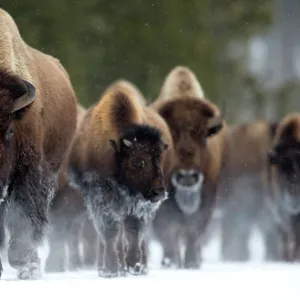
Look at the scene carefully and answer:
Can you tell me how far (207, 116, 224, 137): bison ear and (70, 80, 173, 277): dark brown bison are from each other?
84.0 inches

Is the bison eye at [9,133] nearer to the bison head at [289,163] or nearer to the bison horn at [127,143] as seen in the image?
the bison horn at [127,143]

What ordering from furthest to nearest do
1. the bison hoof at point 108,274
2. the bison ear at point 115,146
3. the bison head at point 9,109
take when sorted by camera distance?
1. the bison ear at point 115,146
2. the bison hoof at point 108,274
3. the bison head at point 9,109

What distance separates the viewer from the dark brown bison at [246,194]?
1897 cm

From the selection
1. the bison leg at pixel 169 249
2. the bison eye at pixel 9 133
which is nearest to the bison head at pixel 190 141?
the bison leg at pixel 169 249

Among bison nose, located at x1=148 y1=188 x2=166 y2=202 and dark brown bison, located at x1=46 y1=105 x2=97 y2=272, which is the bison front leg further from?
dark brown bison, located at x1=46 y1=105 x2=97 y2=272

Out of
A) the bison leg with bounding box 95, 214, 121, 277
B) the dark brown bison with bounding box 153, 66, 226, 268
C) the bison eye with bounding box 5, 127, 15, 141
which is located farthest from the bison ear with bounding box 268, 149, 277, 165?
the bison eye with bounding box 5, 127, 15, 141

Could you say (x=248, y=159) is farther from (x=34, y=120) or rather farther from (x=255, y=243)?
(x=34, y=120)

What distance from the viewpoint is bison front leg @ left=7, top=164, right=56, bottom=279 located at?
11.3 meters

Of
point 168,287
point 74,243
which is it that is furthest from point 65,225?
point 168,287

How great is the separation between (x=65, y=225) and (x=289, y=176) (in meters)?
3.05

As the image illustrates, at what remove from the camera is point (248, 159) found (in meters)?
19.2

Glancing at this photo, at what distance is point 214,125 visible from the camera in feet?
51.3

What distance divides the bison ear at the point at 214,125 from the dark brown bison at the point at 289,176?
1654 mm

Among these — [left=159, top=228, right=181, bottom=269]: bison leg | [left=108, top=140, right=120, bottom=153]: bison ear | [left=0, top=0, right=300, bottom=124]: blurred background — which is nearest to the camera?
[left=108, top=140, right=120, bottom=153]: bison ear
